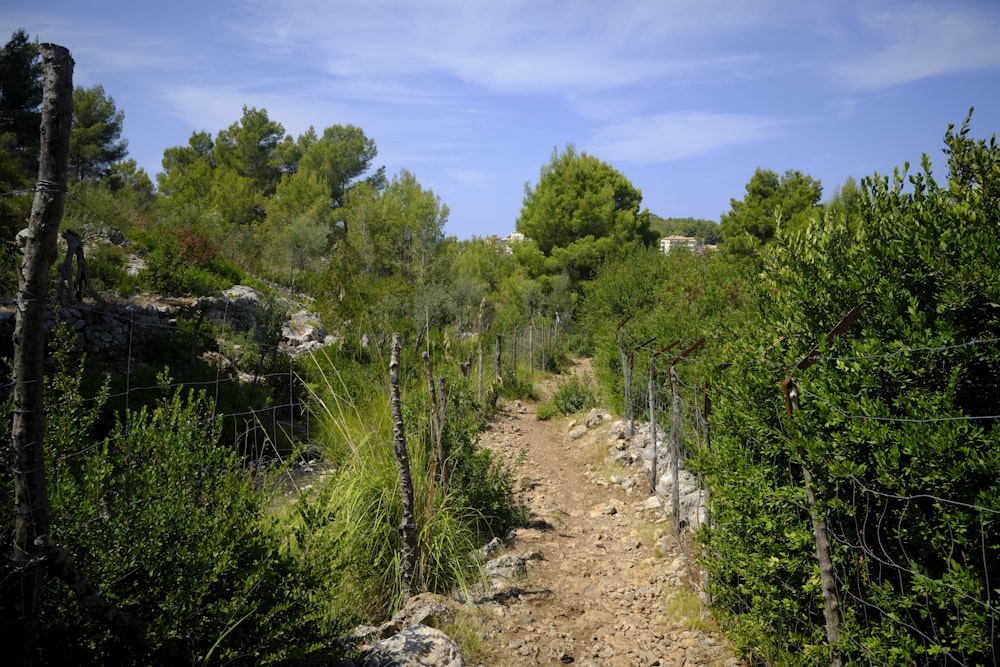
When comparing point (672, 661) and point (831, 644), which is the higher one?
point (831, 644)

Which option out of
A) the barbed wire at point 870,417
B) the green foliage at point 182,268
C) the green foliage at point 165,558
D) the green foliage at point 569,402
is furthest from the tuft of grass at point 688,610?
the green foliage at point 182,268

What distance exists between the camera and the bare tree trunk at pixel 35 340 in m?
1.79

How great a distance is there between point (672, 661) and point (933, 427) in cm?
221

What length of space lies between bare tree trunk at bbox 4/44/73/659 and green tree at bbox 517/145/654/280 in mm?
24608

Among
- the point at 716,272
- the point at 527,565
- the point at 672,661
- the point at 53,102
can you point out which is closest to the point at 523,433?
the point at 716,272

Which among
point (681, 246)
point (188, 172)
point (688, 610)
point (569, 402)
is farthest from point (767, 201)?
point (188, 172)

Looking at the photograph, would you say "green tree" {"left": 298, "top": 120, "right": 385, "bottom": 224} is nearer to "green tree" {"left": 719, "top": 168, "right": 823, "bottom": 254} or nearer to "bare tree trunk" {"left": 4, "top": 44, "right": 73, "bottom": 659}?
"green tree" {"left": 719, "top": 168, "right": 823, "bottom": 254}

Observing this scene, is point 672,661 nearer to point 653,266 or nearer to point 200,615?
point 200,615

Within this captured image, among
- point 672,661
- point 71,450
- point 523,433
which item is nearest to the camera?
point 71,450

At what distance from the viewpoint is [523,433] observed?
10117 mm

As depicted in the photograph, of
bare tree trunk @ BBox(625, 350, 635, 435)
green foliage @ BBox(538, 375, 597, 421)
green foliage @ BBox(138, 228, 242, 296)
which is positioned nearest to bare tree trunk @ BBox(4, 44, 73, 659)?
bare tree trunk @ BBox(625, 350, 635, 435)

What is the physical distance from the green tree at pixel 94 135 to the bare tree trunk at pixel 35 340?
37986 mm

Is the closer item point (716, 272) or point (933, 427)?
point (933, 427)

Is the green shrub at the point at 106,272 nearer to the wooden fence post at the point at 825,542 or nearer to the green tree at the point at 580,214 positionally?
the wooden fence post at the point at 825,542
